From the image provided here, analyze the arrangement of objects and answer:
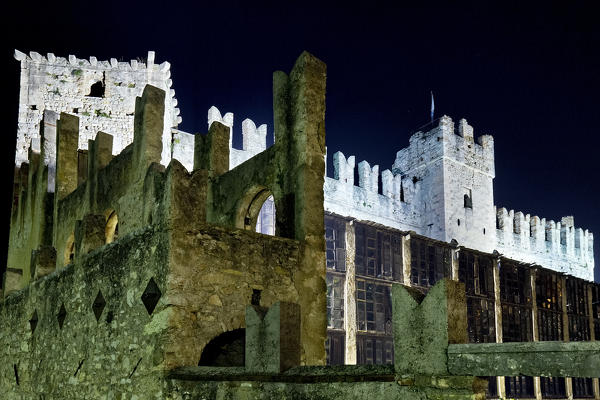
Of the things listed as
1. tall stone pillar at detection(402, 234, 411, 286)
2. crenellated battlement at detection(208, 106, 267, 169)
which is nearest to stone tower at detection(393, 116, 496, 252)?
tall stone pillar at detection(402, 234, 411, 286)

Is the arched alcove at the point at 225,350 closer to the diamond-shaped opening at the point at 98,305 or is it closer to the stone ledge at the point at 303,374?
the stone ledge at the point at 303,374

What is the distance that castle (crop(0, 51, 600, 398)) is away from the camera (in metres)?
7.35

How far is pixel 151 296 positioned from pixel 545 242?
3872 cm

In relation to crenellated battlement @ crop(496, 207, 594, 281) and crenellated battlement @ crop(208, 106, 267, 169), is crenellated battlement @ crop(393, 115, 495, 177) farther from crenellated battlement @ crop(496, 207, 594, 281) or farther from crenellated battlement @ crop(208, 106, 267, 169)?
crenellated battlement @ crop(208, 106, 267, 169)

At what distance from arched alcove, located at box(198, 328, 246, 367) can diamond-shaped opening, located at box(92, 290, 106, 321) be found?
1.96m

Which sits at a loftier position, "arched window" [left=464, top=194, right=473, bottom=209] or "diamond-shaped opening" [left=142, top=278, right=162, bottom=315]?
"arched window" [left=464, top=194, right=473, bottom=209]

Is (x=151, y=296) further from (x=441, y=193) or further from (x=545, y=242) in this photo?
(x=545, y=242)

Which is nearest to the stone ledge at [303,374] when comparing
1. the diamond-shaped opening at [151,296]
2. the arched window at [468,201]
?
the diamond-shaped opening at [151,296]

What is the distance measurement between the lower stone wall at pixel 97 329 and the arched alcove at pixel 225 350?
0.63 meters

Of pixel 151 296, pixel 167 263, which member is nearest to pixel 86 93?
pixel 151 296

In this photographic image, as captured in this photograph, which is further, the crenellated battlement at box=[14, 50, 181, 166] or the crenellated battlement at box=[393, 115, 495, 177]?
the crenellated battlement at box=[393, 115, 495, 177]

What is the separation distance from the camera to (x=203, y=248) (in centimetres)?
750

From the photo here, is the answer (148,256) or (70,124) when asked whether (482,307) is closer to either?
(70,124)

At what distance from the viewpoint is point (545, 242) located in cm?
4156
